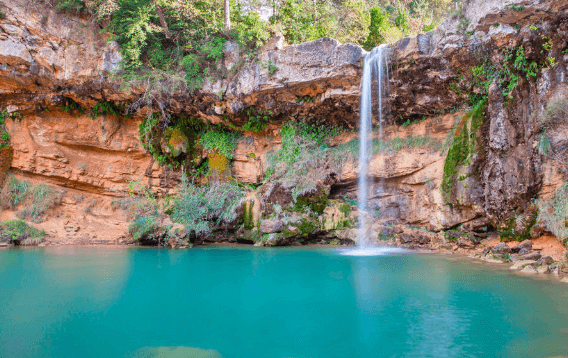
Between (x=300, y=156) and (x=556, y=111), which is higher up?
(x=556, y=111)

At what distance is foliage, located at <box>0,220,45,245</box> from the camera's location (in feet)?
41.8

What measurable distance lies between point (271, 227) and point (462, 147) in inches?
279

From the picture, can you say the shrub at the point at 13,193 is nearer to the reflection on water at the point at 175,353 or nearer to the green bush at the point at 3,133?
the green bush at the point at 3,133

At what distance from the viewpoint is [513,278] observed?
21.1 feet

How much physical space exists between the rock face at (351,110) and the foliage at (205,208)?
1.57m

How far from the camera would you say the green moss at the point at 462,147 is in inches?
435

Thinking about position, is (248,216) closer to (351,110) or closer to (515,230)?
(351,110)

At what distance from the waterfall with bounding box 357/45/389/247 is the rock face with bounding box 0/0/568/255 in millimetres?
272

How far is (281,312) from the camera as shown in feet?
14.9

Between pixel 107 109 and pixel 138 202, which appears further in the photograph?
pixel 107 109

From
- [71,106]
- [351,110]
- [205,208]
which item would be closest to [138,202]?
[205,208]

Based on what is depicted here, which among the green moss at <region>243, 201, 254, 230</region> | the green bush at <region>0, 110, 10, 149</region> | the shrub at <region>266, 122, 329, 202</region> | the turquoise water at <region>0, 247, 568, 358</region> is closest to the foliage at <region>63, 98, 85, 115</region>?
the green bush at <region>0, 110, 10, 149</region>

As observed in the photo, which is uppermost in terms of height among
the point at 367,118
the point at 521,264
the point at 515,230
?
the point at 367,118

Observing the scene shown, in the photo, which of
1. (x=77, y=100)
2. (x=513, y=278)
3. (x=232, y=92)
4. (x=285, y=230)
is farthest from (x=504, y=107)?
(x=77, y=100)
